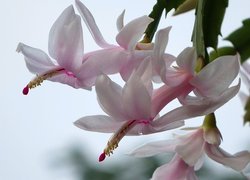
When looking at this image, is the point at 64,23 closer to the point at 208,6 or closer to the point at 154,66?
the point at 154,66

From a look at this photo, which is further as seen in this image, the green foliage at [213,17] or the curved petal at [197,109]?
the green foliage at [213,17]

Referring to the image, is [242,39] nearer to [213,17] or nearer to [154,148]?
[213,17]

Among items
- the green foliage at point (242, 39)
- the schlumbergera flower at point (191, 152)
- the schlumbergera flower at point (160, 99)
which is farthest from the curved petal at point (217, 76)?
the green foliage at point (242, 39)

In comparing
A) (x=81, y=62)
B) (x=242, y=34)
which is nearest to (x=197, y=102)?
(x=81, y=62)

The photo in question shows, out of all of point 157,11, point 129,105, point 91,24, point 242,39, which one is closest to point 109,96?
point 129,105

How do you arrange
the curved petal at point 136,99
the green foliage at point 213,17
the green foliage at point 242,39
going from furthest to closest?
the green foliage at point 242,39 → the green foliage at point 213,17 → the curved petal at point 136,99

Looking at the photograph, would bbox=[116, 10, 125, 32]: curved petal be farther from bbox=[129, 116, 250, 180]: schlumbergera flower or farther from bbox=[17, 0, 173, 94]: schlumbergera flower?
bbox=[129, 116, 250, 180]: schlumbergera flower

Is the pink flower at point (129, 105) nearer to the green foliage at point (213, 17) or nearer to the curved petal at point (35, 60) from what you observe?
the curved petal at point (35, 60)
